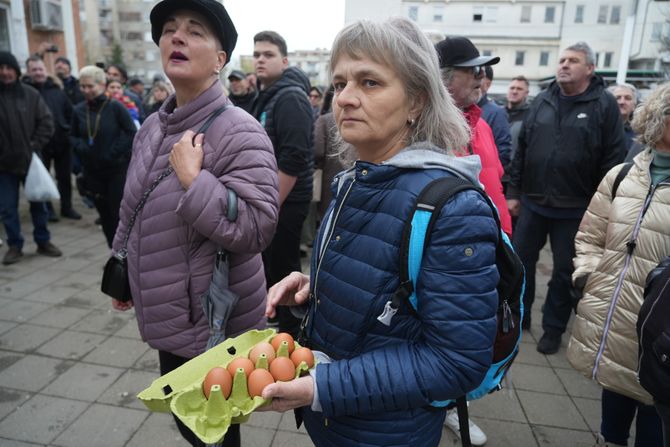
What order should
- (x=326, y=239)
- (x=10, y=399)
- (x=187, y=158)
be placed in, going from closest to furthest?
(x=326, y=239), (x=187, y=158), (x=10, y=399)

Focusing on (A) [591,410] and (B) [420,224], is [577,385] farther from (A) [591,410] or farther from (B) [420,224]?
(B) [420,224]

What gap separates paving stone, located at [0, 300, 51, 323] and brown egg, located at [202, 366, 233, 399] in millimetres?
3712

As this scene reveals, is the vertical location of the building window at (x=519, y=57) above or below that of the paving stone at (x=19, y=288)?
above

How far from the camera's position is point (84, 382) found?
3.11 meters

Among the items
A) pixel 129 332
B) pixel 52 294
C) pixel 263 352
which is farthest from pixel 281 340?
pixel 52 294

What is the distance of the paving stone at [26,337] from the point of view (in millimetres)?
3527

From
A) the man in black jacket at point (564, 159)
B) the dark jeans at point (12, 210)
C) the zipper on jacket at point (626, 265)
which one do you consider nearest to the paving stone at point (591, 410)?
the man in black jacket at point (564, 159)

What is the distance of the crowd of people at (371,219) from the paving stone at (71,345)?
1.61m

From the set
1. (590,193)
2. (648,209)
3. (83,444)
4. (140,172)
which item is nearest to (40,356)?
(83,444)

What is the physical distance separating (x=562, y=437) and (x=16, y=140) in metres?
6.08

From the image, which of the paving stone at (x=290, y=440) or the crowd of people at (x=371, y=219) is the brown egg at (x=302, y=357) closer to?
the crowd of people at (x=371, y=219)

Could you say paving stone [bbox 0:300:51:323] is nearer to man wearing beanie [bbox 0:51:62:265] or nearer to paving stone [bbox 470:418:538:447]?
man wearing beanie [bbox 0:51:62:265]

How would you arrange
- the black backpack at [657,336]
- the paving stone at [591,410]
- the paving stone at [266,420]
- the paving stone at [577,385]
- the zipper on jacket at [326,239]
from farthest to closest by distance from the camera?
the paving stone at [577,385] < the paving stone at [591,410] < the paving stone at [266,420] < the black backpack at [657,336] < the zipper on jacket at [326,239]

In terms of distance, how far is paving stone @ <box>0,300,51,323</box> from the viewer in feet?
13.1
